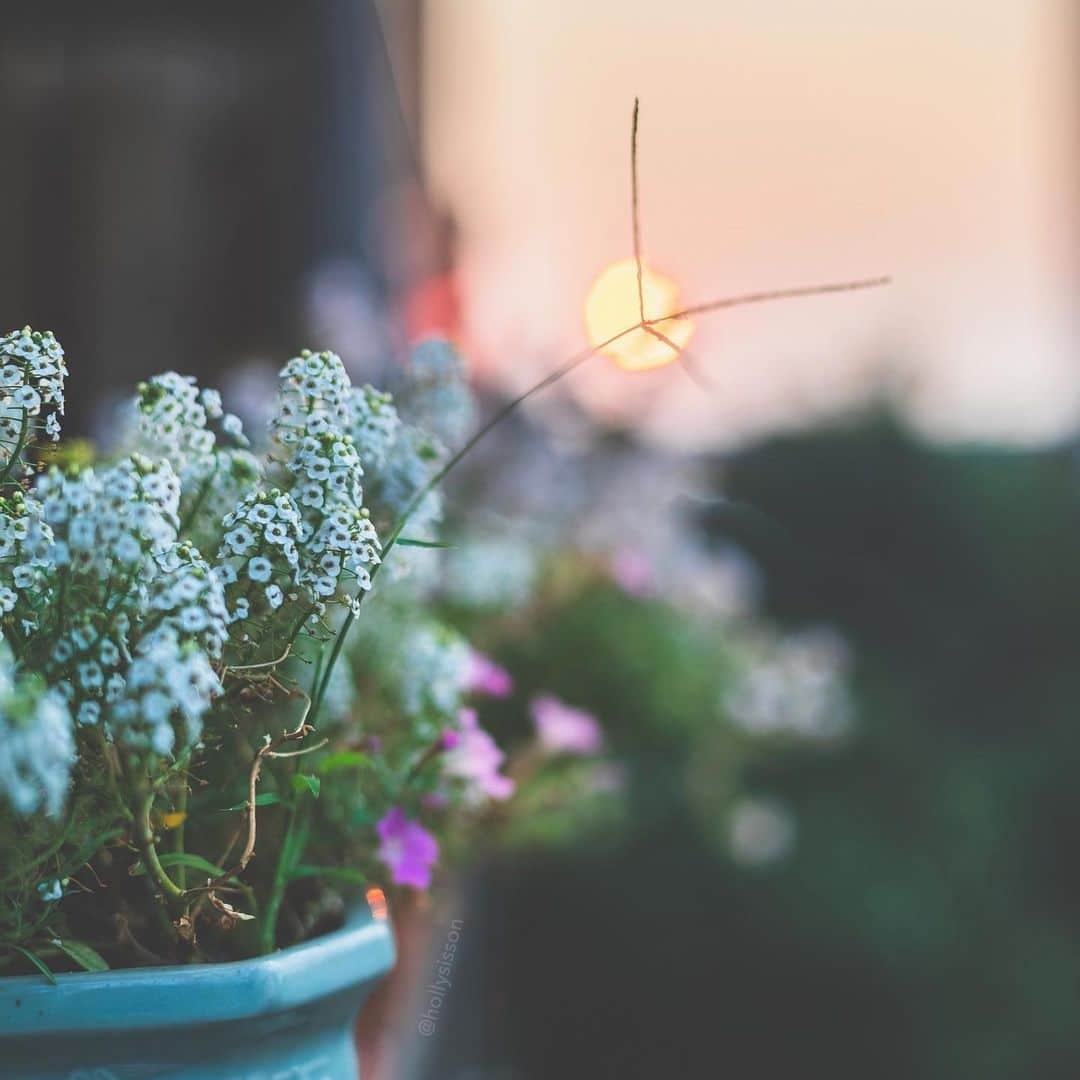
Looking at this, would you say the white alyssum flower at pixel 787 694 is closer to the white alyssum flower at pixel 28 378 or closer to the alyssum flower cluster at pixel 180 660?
the alyssum flower cluster at pixel 180 660

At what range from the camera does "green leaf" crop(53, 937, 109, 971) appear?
2.16ft

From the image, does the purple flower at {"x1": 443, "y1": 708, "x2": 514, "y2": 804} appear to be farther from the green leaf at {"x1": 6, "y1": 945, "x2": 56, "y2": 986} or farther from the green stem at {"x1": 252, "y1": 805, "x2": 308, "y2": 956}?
the green leaf at {"x1": 6, "y1": 945, "x2": 56, "y2": 986}

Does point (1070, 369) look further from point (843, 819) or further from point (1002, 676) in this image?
point (843, 819)

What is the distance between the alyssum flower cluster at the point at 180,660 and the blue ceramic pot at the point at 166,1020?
31 millimetres

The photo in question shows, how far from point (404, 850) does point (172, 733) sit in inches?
14.9

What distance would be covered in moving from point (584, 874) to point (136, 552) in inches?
130

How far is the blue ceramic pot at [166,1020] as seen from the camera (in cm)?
62

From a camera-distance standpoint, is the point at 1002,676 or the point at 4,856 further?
the point at 1002,676

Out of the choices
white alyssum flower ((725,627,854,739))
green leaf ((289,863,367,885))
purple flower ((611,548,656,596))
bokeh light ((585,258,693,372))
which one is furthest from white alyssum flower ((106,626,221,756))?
white alyssum flower ((725,627,854,739))

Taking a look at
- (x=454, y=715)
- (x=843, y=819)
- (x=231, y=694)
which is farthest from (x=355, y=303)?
(x=843, y=819)

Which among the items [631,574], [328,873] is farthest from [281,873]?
[631,574]

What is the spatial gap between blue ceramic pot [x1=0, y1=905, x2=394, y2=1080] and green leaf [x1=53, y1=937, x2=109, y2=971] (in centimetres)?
3

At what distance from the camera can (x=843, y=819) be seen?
4.25 m

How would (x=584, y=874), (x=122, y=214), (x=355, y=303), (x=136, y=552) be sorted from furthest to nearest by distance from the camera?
(x=122, y=214) → (x=584, y=874) → (x=355, y=303) → (x=136, y=552)
